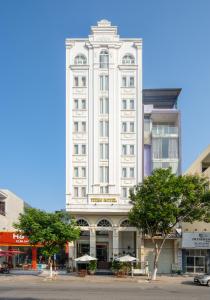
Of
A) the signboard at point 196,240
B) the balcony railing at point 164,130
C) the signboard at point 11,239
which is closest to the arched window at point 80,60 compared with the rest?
the balcony railing at point 164,130

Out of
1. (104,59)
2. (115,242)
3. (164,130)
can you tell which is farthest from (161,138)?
(115,242)

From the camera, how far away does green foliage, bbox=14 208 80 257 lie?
172 ft

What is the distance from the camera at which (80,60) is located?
213 ft

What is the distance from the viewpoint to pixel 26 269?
217ft

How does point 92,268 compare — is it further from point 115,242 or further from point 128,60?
point 128,60

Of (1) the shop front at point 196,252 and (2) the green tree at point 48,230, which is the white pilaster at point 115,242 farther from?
(1) the shop front at point 196,252

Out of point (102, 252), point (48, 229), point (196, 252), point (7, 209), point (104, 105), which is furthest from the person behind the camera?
point (7, 209)

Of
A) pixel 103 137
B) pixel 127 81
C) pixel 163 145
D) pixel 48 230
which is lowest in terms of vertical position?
pixel 48 230

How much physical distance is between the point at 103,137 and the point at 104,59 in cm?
1105

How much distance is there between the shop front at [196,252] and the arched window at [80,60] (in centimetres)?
2688

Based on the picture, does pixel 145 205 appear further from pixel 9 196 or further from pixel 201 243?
pixel 9 196

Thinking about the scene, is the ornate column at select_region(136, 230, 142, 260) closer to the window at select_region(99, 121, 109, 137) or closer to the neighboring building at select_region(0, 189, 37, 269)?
the window at select_region(99, 121, 109, 137)

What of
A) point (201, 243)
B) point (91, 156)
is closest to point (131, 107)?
point (91, 156)

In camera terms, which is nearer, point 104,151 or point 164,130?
point 104,151
